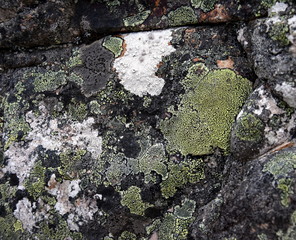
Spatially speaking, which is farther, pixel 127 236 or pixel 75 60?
pixel 75 60

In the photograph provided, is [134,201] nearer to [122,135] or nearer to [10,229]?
[122,135]

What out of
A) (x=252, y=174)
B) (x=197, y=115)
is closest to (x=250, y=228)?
(x=252, y=174)

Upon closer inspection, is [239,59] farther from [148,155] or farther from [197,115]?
[148,155]

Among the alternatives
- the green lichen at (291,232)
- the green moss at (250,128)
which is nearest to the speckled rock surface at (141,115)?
the green moss at (250,128)

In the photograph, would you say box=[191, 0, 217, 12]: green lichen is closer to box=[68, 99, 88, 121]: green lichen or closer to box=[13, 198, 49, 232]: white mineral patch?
box=[68, 99, 88, 121]: green lichen

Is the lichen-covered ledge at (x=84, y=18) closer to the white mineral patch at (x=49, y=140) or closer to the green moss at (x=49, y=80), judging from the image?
the green moss at (x=49, y=80)

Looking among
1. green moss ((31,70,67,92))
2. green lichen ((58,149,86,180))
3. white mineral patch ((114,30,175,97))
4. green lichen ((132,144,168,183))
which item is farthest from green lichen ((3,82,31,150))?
green lichen ((132,144,168,183))

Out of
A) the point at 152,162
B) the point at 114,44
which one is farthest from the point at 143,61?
the point at 152,162
